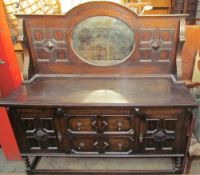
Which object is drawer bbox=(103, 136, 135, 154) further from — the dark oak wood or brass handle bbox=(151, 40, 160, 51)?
brass handle bbox=(151, 40, 160, 51)

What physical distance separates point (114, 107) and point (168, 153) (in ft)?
1.68

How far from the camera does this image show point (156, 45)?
1.35 meters

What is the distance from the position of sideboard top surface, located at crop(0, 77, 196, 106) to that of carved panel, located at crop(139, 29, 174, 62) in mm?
143

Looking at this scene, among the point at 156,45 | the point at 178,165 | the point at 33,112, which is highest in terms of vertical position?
the point at 156,45

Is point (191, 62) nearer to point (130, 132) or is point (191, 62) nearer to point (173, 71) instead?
point (173, 71)

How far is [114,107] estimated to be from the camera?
1.17 meters

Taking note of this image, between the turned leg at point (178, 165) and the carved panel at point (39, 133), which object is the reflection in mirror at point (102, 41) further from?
the turned leg at point (178, 165)

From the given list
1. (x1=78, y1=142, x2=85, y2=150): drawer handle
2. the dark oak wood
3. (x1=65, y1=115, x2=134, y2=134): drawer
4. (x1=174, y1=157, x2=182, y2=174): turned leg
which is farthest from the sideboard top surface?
(x1=174, y1=157, x2=182, y2=174): turned leg

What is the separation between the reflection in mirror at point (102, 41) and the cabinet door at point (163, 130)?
0.44m

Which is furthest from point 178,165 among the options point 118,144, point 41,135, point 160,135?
point 41,135

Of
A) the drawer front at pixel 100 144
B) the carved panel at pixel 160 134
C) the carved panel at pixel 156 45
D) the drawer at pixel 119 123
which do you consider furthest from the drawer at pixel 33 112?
the carved panel at pixel 156 45

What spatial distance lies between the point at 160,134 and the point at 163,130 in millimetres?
32

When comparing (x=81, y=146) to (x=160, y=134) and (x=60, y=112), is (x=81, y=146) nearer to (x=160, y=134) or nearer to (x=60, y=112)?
(x=60, y=112)

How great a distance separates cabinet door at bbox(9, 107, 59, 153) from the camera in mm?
1232
